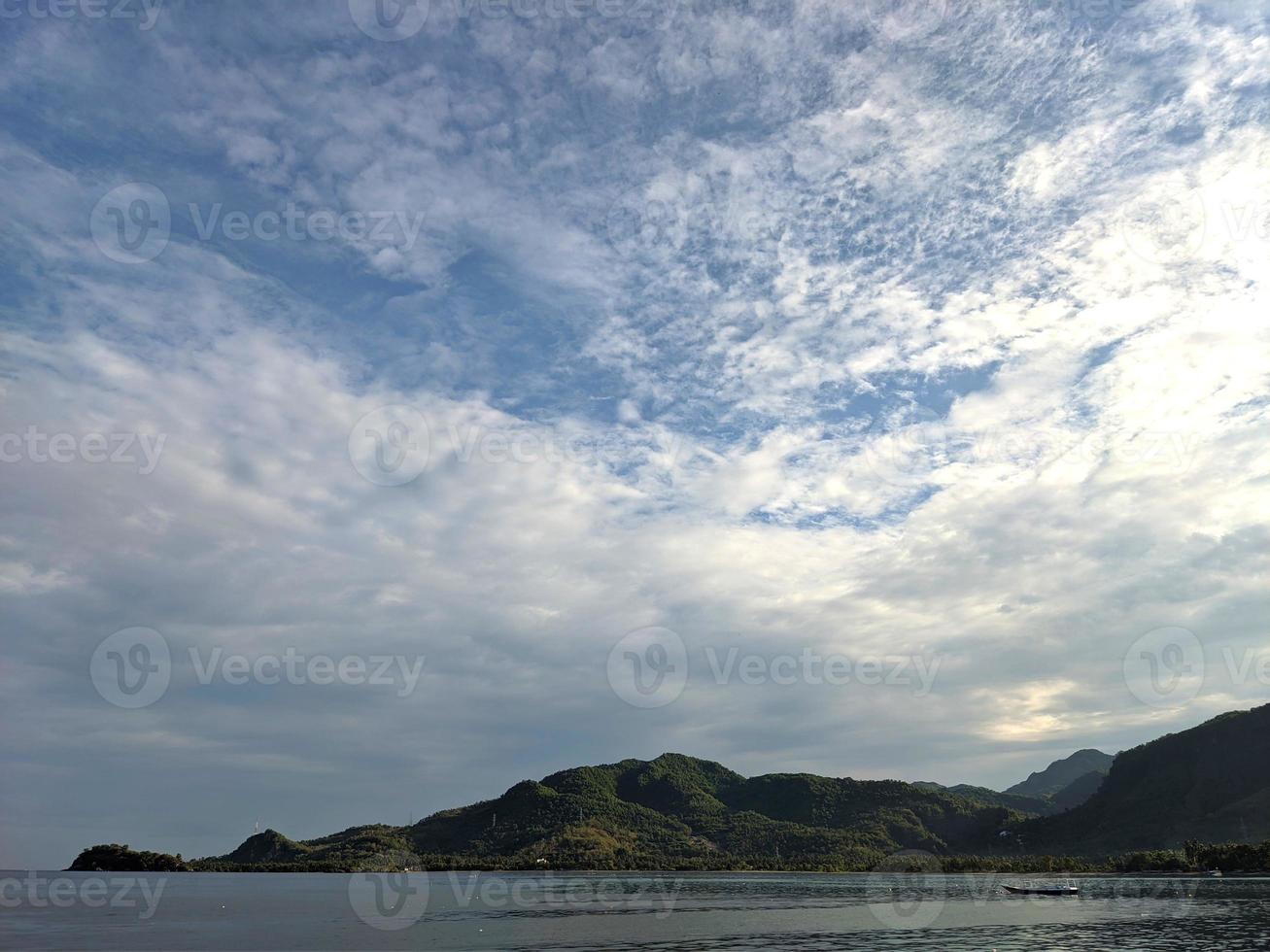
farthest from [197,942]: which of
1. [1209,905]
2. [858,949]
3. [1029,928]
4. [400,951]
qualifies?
[1209,905]

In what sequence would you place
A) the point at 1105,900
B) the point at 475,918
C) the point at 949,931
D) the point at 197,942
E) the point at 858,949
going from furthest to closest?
the point at 1105,900 → the point at 475,918 → the point at 949,931 → the point at 197,942 → the point at 858,949

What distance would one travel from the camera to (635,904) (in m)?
188

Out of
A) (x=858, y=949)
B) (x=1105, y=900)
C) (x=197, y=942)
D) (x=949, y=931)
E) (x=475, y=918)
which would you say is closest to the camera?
(x=858, y=949)

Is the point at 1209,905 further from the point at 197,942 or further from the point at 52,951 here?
the point at 52,951

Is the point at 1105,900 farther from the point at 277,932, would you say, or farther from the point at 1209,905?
the point at 277,932

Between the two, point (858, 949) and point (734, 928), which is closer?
point (858, 949)

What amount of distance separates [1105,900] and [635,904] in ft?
333

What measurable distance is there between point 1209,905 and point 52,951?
591 ft

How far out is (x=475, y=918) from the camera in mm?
153875

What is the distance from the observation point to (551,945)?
105562 mm

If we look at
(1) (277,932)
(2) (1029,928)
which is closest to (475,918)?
(1) (277,932)

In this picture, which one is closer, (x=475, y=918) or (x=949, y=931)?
(x=949, y=931)

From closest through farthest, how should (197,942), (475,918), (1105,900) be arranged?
(197,942), (475,918), (1105,900)

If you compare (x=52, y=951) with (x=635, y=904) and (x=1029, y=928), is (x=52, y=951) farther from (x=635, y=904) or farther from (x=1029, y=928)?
(x=1029, y=928)
